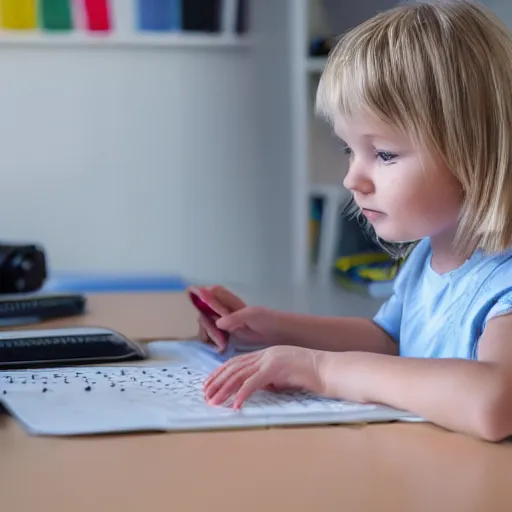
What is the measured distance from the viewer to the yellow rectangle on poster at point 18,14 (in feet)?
6.32

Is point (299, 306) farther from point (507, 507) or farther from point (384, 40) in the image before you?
point (507, 507)

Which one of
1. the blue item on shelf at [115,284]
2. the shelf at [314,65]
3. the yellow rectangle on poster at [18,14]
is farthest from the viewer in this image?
the yellow rectangle on poster at [18,14]

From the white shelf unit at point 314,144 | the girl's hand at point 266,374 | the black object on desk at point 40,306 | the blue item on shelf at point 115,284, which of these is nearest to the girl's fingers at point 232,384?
the girl's hand at point 266,374

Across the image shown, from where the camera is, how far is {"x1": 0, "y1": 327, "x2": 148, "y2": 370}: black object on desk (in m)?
0.80

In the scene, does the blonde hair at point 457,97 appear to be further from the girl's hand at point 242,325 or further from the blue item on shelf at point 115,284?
the blue item on shelf at point 115,284

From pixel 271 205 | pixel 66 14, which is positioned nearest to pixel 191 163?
pixel 271 205

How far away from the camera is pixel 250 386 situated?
655 mm

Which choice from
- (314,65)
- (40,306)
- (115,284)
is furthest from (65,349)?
(314,65)

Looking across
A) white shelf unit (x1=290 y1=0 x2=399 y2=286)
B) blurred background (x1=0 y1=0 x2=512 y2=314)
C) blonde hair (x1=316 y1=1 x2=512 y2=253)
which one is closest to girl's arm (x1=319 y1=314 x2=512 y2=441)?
blonde hair (x1=316 y1=1 x2=512 y2=253)

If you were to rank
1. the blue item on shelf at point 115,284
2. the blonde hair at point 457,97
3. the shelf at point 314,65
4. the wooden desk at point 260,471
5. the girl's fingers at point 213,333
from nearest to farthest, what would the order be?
the wooden desk at point 260,471 < the blonde hair at point 457,97 < the girl's fingers at point 213,333 < the blue item on shelf at point 115,284 < the shelf at point 314,65

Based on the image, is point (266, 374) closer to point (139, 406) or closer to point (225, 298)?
point (139, 406)

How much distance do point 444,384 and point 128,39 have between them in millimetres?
1517

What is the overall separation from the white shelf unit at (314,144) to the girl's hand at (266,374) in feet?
3.28

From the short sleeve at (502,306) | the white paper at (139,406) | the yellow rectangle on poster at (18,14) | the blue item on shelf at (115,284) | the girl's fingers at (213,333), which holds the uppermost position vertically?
the yellow rectangle on poster at (18,14)
